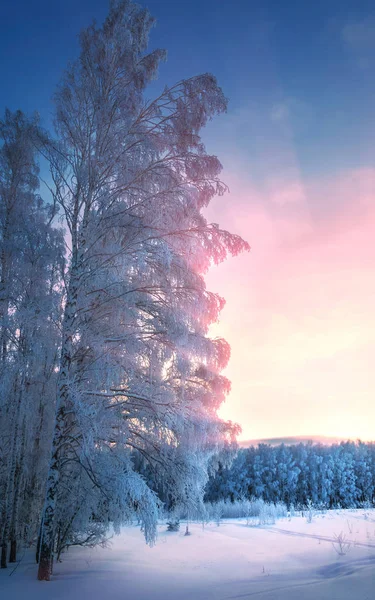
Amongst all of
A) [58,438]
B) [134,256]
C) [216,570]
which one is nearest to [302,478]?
[216,570]

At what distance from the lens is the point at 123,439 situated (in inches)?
266

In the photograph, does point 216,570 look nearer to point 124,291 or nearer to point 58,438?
point 58,438

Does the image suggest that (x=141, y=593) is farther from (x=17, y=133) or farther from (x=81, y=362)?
(x=17, y=133)

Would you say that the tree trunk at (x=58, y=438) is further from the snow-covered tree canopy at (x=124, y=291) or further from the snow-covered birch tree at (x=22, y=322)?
the snow-covered birch tree at (x=22, y=322)

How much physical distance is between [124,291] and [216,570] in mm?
4925

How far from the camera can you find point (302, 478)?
6675 centimetres

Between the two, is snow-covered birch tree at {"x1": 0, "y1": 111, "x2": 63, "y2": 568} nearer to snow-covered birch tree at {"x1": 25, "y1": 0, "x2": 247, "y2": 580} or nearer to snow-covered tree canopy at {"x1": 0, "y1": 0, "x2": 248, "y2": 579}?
snow-covered tree canopy at {"x1": 0, "y1": 0, "x2": 248, "y2": 579}

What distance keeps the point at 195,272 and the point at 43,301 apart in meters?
2.87

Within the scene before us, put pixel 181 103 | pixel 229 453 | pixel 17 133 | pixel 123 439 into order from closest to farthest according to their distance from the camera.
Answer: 1. pixel 123 439
2. pixel 181 103
3. pixel 229 453
4. pixel 17 133

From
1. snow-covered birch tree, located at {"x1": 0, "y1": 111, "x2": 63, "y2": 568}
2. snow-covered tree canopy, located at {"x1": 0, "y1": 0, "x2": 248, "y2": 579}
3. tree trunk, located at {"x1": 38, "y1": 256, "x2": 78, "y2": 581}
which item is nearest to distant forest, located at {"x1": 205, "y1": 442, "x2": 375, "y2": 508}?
snow-covered birch tree, located at {"x1": 0, "y1": 111, "x2": 63, "y2": 568}

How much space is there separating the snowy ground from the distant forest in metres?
56.1

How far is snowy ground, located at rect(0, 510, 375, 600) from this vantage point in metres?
4.92

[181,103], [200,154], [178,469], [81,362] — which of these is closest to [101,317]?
[81,362]

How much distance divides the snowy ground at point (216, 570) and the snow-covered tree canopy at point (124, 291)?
0.76 m
